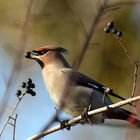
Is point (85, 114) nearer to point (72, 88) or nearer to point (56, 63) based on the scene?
point (72, 88)

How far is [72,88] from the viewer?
447 centimetres

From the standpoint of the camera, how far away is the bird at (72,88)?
14.5ft

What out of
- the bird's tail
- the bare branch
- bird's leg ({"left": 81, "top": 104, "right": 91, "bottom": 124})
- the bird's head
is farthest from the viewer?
the bird's head

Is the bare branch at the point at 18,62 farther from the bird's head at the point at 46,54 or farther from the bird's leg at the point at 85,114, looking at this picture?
the bird's head at the point at 46,54

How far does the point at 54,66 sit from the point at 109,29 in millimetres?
1378

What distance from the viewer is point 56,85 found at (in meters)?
4.66

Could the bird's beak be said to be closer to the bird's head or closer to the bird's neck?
the bird's head

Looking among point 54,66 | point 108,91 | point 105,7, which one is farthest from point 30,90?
point 54,66

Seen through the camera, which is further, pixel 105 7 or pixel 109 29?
pixel 109 29

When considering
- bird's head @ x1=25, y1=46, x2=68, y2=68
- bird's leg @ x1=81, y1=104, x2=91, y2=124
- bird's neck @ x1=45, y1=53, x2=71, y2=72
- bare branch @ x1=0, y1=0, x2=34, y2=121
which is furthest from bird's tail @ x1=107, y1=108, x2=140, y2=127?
bare branch @ x1=0, y1=0, x2=34, y2=121

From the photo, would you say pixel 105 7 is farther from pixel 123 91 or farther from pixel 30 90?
pixel 123 91

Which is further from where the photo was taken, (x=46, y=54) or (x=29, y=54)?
(x=46, y=54)

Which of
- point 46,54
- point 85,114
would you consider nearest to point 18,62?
point 85,114

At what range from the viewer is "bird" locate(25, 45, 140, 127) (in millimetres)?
4426
